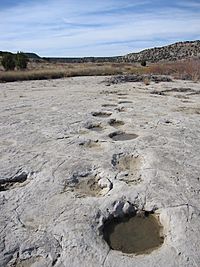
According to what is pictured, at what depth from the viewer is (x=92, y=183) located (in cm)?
557

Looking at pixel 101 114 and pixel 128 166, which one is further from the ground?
pixel 128 166

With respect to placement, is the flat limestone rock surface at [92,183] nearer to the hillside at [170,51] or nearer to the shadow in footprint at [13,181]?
the shadow in footprint at [13,181]

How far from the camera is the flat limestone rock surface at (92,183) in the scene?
12.7 feet

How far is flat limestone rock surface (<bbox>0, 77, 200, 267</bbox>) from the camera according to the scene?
3.87 m

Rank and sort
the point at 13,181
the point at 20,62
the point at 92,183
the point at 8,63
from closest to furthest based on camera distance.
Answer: the point at 92,183 < the point at 13,181 < the point at 8,63 < the point at 20,62

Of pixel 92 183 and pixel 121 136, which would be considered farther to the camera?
pixel 121 136

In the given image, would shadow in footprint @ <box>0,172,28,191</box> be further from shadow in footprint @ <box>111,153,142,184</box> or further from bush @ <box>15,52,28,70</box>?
bush @ <box>15,52,28,70</box>

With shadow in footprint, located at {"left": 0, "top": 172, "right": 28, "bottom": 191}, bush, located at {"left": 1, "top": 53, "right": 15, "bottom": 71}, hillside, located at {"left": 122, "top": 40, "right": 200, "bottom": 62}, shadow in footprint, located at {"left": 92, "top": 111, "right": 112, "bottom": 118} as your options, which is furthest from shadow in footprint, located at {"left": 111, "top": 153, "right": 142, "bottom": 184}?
hillside, located at {"left": 122, "top": 40, "right": 200, "bottom": 62}

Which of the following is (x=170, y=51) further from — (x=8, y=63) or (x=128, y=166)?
(x=128, y=166)

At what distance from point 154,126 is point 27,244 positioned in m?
5.35

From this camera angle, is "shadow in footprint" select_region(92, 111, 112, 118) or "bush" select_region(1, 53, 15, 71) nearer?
"shadow in footprint" select_region(92, 111, 112, 118)

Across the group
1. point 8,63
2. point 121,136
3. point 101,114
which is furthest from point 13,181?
point 8,63

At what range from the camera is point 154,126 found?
28.5ft

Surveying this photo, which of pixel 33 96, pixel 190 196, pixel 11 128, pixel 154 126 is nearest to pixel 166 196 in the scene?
pixel 190 196
